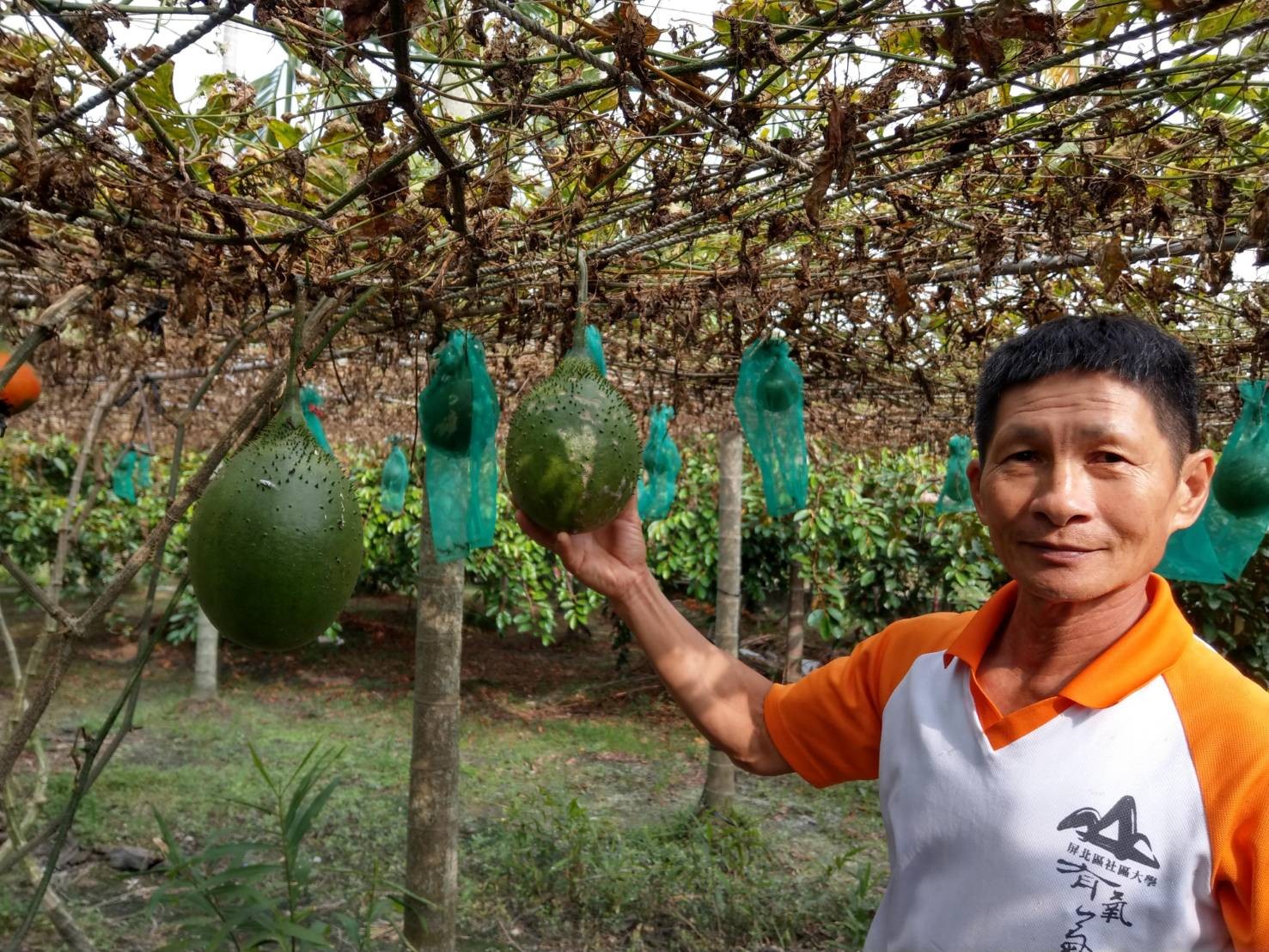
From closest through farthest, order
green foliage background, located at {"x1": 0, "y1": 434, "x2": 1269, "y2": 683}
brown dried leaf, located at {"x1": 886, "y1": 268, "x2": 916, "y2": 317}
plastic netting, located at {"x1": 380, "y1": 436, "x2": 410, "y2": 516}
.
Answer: brown dried leaf, located at {"x1": 886, "y1": 268, "x2": 916, "y2": 317} → plastic netting, located at {"x1": 380, "y1": 436, "x2": 410, "y2": 516} → green foliage background, located at {"x1": 0, "y1": 434, "x2": 1269, "y2": 683}

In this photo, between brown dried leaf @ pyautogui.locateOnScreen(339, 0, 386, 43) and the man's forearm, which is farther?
the man's forearm

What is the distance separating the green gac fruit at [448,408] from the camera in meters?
2.47

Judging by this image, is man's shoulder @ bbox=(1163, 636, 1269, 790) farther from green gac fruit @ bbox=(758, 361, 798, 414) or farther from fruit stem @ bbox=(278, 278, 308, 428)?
green gac fruit @ bbox=(758, 361, 798, 414)

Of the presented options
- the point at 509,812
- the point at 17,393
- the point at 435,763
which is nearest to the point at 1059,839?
the point at 435,763

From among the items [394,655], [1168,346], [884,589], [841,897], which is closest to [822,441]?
[884,589]

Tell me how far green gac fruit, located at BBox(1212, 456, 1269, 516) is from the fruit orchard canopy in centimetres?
70

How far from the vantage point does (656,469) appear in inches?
201

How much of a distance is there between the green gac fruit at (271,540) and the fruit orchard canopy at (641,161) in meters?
0.32

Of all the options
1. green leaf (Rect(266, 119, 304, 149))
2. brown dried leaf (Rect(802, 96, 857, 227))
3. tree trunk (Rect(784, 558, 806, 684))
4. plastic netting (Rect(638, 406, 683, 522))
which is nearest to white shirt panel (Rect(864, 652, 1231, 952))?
brown dried leaf (Rect(802, 96, 857, 227))

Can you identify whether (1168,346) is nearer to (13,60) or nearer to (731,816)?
(13,60)

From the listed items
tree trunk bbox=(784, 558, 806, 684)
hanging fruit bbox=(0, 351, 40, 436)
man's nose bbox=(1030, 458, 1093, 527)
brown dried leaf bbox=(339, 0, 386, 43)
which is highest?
brown dried leaf bbox=(339, 0, 386, 43)

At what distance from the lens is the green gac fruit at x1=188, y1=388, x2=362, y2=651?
1.43m

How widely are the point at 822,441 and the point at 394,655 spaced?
17.1 ft

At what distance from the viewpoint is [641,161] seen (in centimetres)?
→ 226
